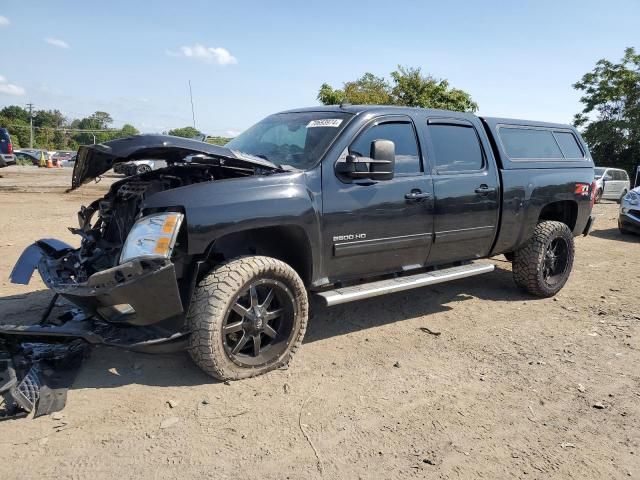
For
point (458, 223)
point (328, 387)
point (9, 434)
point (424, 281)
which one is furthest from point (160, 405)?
point (458, 223)

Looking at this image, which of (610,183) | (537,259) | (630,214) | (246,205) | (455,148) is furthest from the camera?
(610,183)

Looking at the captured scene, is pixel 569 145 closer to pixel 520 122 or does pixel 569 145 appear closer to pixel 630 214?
pixel 520 122

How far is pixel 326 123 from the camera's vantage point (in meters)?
4.32

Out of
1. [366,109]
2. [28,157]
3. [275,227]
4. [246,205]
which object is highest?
[366,109]

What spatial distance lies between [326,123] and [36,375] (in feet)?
9.22

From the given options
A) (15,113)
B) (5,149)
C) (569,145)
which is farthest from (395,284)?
(15,113)

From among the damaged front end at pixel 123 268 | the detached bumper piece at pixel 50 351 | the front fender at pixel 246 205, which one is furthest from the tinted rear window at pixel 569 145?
the detached bumper piece at pixel 50 351

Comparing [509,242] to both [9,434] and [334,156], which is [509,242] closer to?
[334,156]

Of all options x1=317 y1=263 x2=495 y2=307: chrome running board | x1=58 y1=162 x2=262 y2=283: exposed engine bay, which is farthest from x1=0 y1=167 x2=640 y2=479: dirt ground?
x1=58 y1=162 x2=262 y2=283: exposed engine bay

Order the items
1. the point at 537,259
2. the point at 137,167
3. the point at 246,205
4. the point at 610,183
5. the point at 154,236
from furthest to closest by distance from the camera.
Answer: the point at 610,183 → the point at 537,259 → the point at 137,167 → the point at 246,205 → the point at 154,236

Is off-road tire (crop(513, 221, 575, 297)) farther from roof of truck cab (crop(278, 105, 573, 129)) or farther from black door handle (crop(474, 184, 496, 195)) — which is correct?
roof of truck cab (crop(278, 105, 573, 129))

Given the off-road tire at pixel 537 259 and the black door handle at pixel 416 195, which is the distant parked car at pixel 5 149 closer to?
the black door handle at pixel 416 195

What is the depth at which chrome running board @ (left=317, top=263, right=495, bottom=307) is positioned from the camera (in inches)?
157

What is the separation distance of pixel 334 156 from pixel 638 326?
3.56 m
